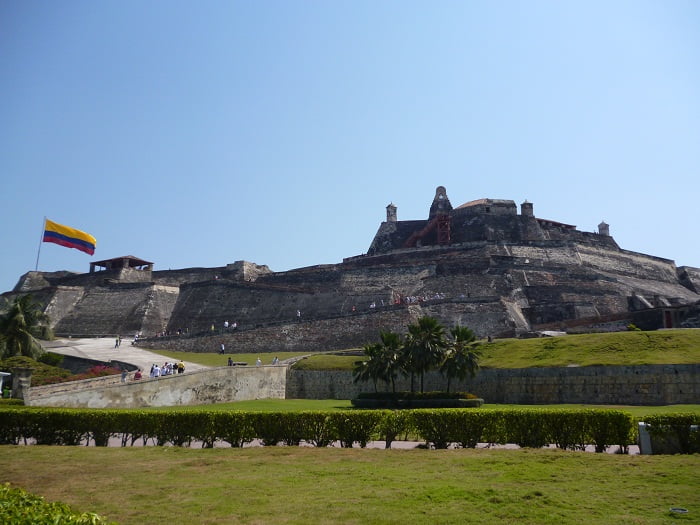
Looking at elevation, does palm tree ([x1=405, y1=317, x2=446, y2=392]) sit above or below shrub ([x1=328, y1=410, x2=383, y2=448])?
above

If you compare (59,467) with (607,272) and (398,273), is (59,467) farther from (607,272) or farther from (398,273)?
(607,272)

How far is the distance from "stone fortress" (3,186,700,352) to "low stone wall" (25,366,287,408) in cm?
987

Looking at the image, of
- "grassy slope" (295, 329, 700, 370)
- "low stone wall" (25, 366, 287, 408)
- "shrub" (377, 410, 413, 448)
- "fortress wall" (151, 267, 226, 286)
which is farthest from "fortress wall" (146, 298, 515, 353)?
"shrub" (377, 410, 413, 448)

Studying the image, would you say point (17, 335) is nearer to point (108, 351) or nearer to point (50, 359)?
point (50, 359)

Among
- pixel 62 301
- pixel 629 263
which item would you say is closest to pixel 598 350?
pixel 629 263

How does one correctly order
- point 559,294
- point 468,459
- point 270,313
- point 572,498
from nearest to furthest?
point 572,498, point 468,459, point 559,294, point 270,313

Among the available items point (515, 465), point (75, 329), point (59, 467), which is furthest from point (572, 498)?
point (75, 329)

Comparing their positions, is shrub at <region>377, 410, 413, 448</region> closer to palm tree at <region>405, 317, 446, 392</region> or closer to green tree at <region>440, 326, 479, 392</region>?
green tree at <region>440, 326, 479, 392</region>

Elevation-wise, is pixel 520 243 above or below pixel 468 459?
above

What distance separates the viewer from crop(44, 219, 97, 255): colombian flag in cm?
4197

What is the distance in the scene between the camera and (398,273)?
153ft

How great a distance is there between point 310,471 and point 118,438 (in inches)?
290

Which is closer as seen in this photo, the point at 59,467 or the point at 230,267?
the point at 59,467

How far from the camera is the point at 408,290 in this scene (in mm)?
44125
